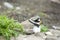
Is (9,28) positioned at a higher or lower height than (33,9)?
lower

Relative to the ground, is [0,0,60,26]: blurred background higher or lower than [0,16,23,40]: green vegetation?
higher

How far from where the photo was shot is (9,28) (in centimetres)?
541

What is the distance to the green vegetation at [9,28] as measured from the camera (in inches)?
203

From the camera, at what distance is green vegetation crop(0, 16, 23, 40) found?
515cm

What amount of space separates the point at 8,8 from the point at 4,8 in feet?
0.57

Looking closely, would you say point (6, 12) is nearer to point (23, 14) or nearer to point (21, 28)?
point (23, 14)

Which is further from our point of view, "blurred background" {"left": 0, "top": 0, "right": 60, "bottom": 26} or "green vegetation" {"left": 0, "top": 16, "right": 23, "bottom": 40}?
"blurred background" {"left": 0, "top": 0, "right": 60, "bottom": 26}

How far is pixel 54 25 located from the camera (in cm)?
846

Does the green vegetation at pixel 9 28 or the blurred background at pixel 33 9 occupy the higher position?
the blurred background at pixel 33 9

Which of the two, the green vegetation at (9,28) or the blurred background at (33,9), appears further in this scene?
the blurred background at (33,9)

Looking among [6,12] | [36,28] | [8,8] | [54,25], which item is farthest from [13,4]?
[36,28]

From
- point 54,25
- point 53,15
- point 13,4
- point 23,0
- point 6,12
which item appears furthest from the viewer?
point 23,0

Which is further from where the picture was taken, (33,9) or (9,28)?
(33,9)

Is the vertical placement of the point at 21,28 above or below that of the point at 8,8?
below
